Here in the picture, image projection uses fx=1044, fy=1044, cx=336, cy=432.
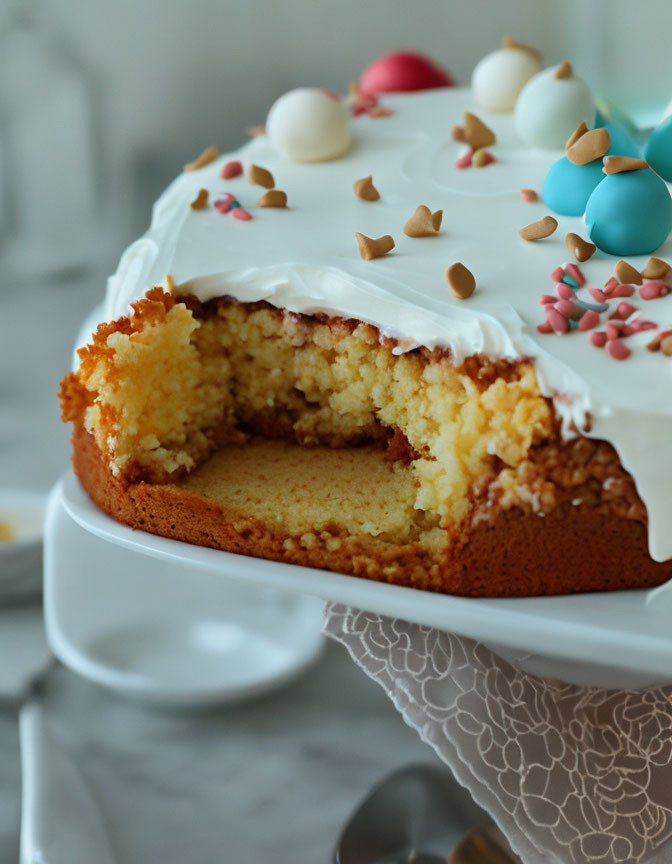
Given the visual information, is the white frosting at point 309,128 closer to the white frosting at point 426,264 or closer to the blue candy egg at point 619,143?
the white frosting at point 426,264

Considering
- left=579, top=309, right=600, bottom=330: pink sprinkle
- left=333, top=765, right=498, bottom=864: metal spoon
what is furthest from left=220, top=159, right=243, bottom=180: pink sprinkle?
left=333, top=765, right=498, bottom=864: metal spoon

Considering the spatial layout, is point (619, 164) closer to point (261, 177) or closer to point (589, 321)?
point (589, 321)

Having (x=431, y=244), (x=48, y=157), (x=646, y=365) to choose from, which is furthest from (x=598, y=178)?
(x=48, y=157)

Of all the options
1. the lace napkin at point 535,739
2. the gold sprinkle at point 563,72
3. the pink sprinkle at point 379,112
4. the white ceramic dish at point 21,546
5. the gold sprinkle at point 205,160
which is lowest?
the white ceramic dish at point 21,546

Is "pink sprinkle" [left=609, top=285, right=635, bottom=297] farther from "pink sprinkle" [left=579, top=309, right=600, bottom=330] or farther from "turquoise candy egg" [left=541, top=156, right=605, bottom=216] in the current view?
"turquoise candy egg" [left=541, top=156, right=605, bottom=216]

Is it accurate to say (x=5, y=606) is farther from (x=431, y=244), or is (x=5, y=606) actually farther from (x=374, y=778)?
(x=431, y=244)

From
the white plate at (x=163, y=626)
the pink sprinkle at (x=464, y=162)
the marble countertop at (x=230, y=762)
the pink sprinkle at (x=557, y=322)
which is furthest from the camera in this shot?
the white plate at (x=163, y=626)

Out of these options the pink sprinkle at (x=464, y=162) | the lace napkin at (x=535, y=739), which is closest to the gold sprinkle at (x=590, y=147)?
the pink sprinkle at (x=464, y=162)

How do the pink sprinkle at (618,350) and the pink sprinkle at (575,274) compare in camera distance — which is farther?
the pink sprinkle at (575,274)
